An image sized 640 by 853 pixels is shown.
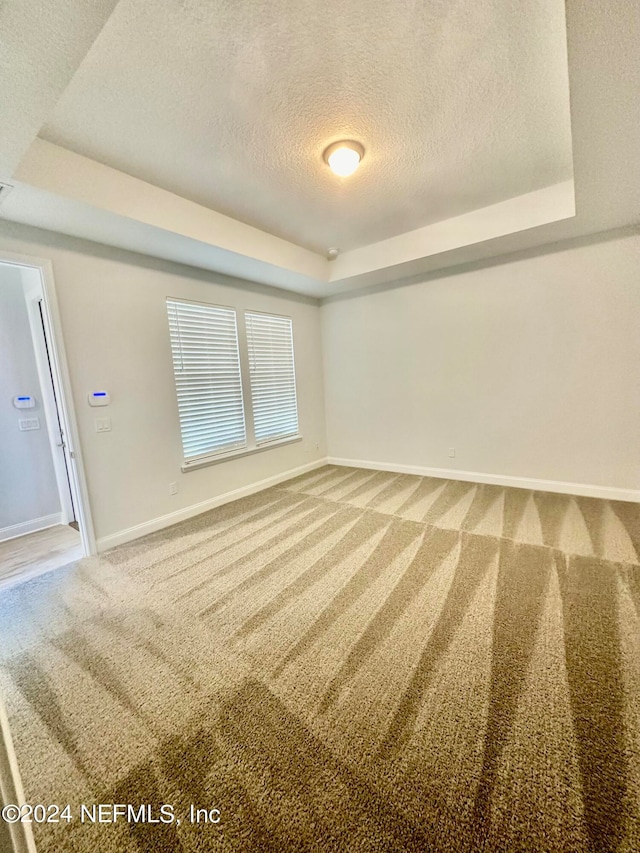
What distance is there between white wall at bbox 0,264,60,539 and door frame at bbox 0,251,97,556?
4.03ft

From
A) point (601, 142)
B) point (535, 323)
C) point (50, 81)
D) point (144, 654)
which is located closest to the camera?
point (50, 81)

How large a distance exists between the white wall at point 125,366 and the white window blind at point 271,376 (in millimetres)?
618

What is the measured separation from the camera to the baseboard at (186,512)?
295 cm

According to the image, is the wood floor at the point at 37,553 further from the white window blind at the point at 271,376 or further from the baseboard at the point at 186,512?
the white window blind at the point at 271,376

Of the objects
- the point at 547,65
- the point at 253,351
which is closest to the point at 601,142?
the point at 547,65

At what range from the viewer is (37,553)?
3.04m

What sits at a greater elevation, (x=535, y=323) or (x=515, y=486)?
(x=535, y=323)

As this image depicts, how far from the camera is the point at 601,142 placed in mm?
1934

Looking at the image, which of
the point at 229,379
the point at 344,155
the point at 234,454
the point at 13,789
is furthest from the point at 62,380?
the point at 344,155

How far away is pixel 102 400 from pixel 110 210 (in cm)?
152

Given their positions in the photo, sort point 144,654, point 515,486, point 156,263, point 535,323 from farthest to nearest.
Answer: point 515,486
point 535,323
point 156,263
point 144,654

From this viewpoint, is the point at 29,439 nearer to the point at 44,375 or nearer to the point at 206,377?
the point at 44,375

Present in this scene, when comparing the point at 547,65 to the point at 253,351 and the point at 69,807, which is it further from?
the point at 69,807

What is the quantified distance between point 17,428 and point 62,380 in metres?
1.51
